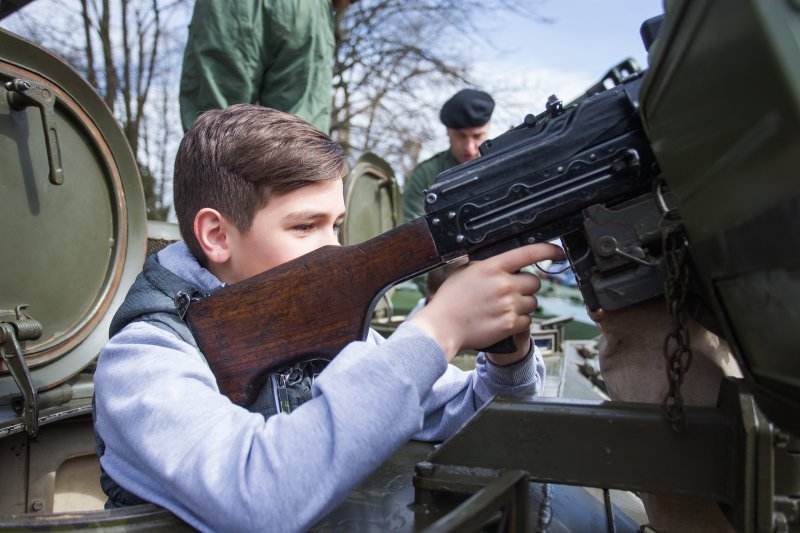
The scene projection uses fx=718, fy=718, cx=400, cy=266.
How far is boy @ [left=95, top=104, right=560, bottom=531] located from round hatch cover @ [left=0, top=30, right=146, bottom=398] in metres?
0.54

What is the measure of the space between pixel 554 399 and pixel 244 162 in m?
0.77

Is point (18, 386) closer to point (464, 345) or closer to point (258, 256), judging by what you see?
point (258, 256)

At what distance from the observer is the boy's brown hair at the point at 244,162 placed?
1446mm

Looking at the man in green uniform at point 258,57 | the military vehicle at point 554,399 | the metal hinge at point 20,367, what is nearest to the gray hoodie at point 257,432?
the military vehicle at point 554,399

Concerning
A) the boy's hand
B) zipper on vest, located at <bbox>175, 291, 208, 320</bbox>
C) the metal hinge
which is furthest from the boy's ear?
the metal hinge

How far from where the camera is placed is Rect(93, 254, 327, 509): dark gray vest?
51.2 inches

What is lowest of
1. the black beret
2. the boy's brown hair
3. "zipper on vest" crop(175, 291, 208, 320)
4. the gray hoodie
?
the gray hoodie

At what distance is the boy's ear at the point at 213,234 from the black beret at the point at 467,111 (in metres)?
3.27

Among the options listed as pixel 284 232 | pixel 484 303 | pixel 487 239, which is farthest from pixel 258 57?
pixel 484 303

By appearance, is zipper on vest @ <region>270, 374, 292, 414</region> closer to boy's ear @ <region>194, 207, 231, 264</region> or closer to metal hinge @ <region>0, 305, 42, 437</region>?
boy's ear @ <region>194, 207, 231, 264</region>

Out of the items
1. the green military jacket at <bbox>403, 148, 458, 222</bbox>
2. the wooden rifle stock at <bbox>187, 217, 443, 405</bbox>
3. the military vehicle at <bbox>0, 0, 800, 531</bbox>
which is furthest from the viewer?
the green military jacket at <bbox>403, 148, 458, 222</bbox>

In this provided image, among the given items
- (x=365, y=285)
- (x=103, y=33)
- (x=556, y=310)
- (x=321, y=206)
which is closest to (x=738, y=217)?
(x=365, y=285)

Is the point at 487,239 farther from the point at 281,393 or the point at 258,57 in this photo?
the point at 258,57

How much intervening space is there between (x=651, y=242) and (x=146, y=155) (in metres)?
11.6
